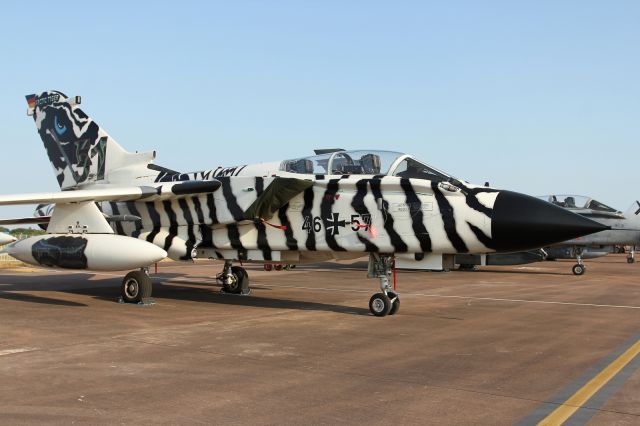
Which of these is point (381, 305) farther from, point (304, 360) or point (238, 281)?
point (238, 281)

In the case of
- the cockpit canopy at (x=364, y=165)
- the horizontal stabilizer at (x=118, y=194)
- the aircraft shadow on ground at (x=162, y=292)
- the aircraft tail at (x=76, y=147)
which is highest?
the aircraft tail at (x=76, y=147)

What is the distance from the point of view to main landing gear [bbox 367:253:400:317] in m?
11.1

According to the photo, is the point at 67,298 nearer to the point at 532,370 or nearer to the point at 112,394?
the point at 112,394

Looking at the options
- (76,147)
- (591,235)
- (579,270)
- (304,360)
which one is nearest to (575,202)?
(591,235)

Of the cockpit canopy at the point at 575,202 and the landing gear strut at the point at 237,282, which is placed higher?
the cockpit canopy at the point at 575,202

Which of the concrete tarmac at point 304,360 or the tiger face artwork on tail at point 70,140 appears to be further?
the tiger face artwork on tail at point 70,140

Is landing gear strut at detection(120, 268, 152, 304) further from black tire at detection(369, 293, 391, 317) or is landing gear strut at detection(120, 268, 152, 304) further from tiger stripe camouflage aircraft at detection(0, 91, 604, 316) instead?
black tire at detection(369, 293, 391, 317)

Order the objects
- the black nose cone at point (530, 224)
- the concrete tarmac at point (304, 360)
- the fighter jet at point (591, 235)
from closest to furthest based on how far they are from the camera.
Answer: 1. the concrete tarmac at point (304, 360)
2. the black nose cone at point (530, 224)
3. the fighter jet at point (591, 235)

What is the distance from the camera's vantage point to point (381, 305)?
11062 mm

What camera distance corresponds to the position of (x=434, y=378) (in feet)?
20.8

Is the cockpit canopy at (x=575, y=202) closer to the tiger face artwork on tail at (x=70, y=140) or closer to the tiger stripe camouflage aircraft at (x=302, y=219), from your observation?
the tiger stripe camouflage aircraft at (x=302, y=219)

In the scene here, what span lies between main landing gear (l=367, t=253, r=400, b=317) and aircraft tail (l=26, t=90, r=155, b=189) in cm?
713

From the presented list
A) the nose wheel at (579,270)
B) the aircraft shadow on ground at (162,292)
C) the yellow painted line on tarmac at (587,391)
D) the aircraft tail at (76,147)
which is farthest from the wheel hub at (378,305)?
the nose wheel at (579,270)

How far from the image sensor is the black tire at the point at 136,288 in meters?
12.7
